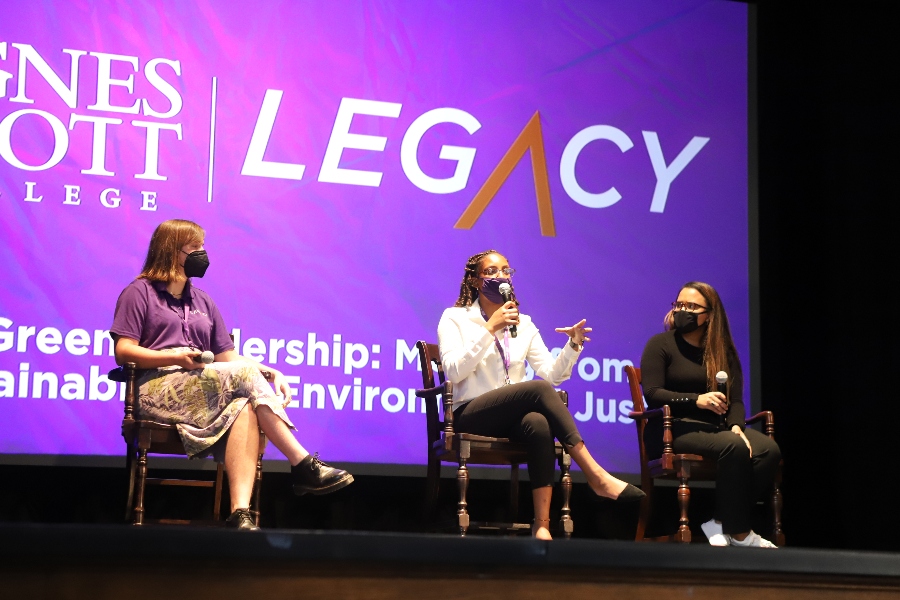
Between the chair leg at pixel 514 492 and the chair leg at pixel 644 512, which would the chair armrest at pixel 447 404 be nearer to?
the chair leg at pixel 514 492

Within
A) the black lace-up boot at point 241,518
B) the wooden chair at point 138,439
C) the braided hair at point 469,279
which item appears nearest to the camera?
the black lace-up boot at point 241,518

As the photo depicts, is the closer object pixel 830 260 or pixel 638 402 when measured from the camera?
pixel 638 402

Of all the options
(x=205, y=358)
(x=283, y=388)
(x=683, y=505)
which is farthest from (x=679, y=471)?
(x=205, y=358)

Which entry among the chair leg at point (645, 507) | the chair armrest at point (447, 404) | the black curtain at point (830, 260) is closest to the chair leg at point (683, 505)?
the chair leg at point (645, 507)

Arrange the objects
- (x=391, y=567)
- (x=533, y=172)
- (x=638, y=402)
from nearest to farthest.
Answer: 1. (x=391, y=567)
2. (x=638, y=402)
3. (x=533, y=172)

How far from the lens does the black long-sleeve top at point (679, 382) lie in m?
4.12

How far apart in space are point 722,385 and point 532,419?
0.83 metres

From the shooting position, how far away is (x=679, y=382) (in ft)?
13.7

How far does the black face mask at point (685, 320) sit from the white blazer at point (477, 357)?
48cm

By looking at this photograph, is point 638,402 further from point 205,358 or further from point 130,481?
point 130,481

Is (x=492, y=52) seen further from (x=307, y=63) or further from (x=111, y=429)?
(x=111, y=429)

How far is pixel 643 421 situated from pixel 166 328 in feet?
6.12

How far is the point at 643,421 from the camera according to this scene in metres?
4.30

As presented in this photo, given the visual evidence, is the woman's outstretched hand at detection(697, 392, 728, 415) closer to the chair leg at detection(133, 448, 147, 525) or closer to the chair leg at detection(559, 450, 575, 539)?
the chair leg at detection(559, 450, 575, 539)
